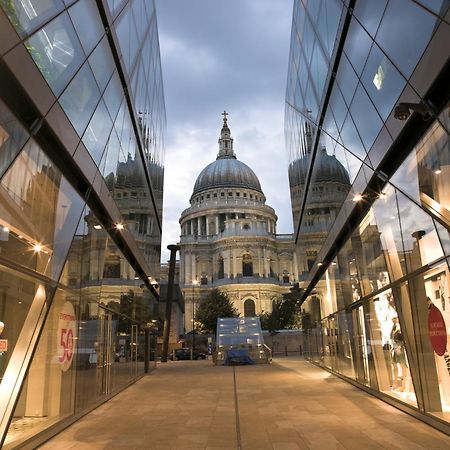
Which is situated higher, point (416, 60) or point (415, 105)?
point (416, 60)

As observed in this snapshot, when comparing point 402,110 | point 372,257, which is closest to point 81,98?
point 402,110

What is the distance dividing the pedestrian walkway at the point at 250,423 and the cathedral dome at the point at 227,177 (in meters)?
111

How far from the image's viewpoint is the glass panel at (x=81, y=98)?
880 cm

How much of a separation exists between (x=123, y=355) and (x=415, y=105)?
46.9 ft

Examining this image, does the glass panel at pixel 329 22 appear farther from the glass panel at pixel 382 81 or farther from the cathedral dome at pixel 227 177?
the cathedral dome at pixel 227 177

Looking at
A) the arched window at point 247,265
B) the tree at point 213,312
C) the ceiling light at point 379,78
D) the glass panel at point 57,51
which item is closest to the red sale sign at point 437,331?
the ceiling light at point 379,78

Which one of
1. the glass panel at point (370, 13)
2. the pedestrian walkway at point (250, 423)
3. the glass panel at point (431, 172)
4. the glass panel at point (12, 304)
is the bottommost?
the pedestrian walkway at point (250, 423)

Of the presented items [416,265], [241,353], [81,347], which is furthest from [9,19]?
[241,353]

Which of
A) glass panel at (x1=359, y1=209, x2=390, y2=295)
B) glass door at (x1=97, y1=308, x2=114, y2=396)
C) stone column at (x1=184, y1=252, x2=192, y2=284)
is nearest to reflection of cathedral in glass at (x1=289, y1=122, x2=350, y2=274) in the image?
glass panel at (x1=359, y1=209, x2=390, y2=295)

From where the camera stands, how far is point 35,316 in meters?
7.80

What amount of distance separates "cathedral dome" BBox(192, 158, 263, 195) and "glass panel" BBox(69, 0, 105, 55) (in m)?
112

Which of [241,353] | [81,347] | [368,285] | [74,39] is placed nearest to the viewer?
[74,39]

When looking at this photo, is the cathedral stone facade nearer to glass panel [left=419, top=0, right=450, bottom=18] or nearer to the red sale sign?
the red sale sign

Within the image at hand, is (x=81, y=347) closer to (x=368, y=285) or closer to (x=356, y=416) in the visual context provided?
(x=356, y=416)
